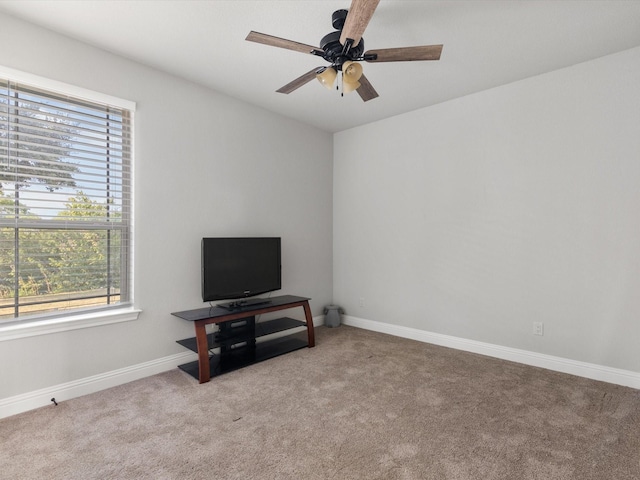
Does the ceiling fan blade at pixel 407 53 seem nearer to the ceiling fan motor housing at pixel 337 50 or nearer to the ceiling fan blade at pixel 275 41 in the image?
the ceiling fan motor housing at pixel 337 50

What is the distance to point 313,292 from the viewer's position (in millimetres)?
4484

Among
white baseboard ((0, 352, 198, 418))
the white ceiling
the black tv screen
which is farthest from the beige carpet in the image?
the white ceiling

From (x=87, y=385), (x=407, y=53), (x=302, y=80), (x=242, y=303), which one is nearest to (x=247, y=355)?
(x=242, y=303)

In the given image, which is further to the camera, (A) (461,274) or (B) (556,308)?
(A) (461,274)

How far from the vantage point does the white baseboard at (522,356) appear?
273cm

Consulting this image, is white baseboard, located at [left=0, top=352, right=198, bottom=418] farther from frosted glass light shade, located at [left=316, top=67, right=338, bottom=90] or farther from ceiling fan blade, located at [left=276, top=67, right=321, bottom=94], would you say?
frosted glass light shade, located at [left=316, top=67, right=338, bottom=90]

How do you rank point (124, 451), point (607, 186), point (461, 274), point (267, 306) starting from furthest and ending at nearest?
1. point (461, 274)
2. point (267, 306)
3. point (607, 186)
4. point (124, 451)

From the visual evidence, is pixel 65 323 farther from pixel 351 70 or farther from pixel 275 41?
pixel 351 70

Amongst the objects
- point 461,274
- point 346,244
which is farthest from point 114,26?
point 461,274

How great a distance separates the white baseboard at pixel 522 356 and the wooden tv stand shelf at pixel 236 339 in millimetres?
1136

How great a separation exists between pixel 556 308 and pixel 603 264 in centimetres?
51

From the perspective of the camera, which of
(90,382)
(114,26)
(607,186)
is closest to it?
(114,26)

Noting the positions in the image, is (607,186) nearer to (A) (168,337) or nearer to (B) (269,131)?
(B) (269,131)

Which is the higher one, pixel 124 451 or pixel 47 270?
pixel 47 270
